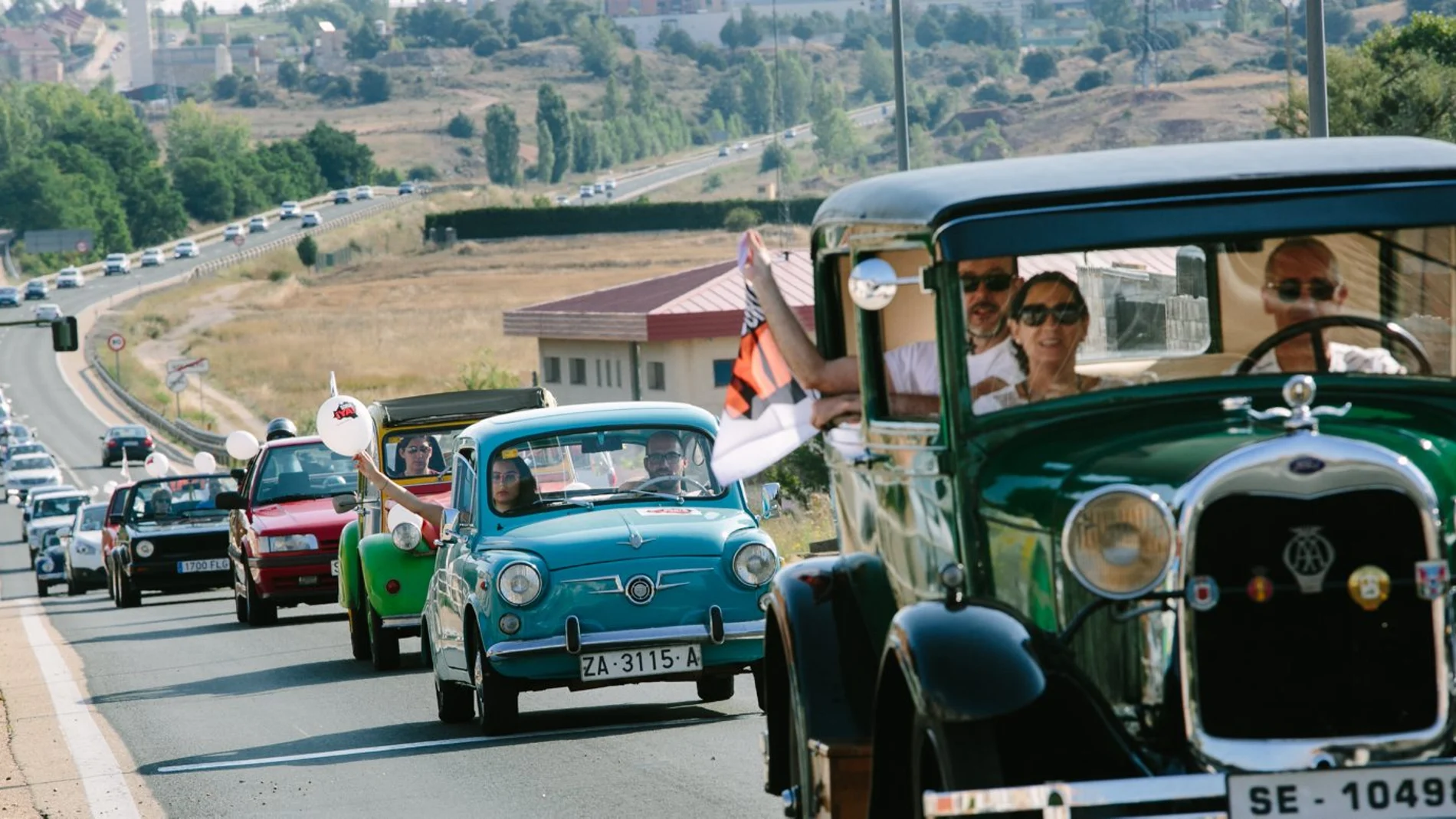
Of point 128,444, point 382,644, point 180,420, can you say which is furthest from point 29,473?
point 382,644

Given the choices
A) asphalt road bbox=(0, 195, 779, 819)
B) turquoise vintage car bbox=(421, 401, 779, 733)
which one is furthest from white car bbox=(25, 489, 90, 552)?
turquoise vintage car bbox=(421, 401, 779, 733)

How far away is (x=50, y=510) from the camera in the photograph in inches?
1895

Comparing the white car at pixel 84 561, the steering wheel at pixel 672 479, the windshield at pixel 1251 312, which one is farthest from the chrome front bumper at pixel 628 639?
the white car at pixel 84 561

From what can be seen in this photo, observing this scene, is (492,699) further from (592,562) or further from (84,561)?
(84,561)

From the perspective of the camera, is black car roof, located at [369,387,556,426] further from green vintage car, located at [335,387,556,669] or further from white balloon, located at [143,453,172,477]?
white balloon, located at [143,453,172,477]

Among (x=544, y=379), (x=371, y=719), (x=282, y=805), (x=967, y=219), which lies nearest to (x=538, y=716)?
(x=371, y=719)

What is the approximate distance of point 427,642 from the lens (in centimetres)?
1365

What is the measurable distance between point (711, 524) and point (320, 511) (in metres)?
10.5

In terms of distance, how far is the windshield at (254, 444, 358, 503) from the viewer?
22344mm

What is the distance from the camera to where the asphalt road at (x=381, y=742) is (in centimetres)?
968

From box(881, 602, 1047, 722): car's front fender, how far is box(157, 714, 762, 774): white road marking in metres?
6.40

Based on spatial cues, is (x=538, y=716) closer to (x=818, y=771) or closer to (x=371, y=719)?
(x=371, y=719)

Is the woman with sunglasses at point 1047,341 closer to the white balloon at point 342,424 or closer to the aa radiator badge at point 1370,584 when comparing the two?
the aa radiator badge at point 1370,584

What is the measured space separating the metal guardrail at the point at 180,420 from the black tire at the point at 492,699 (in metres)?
32.2
